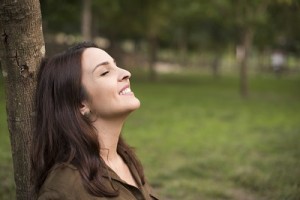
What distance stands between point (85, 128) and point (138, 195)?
1.51 ft

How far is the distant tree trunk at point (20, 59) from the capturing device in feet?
8.39

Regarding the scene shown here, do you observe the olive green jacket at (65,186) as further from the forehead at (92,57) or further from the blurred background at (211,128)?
the blurred background at (211,128)

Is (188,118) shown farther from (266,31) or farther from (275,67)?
(275,67)

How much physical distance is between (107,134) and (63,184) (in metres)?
0.40

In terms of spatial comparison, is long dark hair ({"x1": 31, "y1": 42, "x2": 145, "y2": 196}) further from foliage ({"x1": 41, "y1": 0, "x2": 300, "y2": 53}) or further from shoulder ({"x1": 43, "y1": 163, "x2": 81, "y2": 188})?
foliage ({"x1": 41, "y1": 0, "x2": 300, "y2": 53})

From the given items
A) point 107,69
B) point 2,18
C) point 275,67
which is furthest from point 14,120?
point 275,67

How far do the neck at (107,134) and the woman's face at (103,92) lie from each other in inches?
1.9

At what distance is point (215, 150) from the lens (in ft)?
27.0

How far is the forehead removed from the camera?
2250 mm

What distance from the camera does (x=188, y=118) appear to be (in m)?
12.5

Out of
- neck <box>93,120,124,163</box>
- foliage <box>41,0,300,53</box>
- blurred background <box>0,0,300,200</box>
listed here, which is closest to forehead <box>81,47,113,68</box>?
neck <box>93,120,124,163</box>

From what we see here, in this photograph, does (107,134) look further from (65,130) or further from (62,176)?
(62,176)

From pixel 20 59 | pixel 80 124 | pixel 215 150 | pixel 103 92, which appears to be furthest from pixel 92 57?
pixel 215 150

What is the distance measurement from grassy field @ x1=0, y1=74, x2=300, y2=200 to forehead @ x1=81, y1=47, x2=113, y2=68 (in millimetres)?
2830
